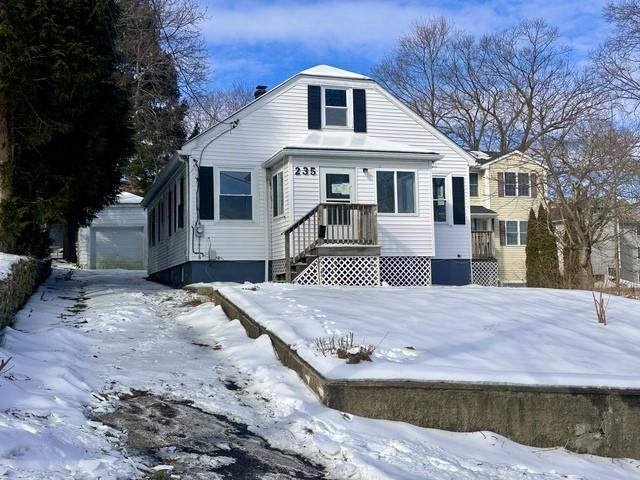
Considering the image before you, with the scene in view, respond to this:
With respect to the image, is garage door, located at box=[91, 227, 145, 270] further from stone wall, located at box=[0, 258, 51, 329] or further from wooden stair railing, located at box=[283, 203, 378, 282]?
stone wall, located at box=[0, 258, 51, 329]

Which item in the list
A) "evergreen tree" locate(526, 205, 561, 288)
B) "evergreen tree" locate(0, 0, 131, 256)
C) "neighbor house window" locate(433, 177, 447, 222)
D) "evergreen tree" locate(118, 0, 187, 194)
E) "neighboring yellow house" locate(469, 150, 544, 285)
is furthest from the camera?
"neighboring yellow house" locate(469, 150, 544, 285)

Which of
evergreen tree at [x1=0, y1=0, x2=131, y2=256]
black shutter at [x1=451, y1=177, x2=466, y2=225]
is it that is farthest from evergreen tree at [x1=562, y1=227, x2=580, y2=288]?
evergreen tree at [x1=0, y1=0, x2=131, y2=256]

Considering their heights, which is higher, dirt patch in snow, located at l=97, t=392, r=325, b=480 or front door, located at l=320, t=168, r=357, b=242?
front door, located at l=320, t=168, r=357, b=242

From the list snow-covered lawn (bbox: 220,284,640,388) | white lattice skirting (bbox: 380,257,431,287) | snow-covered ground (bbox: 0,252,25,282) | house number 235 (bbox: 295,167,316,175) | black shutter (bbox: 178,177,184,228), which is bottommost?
snow-covered lawn (bbox: 220,284,640,388)

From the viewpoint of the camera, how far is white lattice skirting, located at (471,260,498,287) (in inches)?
918

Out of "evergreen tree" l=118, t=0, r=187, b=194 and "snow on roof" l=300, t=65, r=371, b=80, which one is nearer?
"snow on roof" l=300, t=65, r=371, b=80

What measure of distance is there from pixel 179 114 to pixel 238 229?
43.8 feet

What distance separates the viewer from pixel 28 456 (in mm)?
3883

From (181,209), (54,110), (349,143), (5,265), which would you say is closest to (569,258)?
(349,143)

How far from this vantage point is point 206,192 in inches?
642

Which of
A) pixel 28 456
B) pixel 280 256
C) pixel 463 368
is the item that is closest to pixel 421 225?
pixel 280 256

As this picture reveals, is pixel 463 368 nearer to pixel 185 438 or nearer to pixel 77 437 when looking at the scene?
pixel 185 438

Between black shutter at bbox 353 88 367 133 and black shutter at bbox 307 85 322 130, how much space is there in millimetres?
972

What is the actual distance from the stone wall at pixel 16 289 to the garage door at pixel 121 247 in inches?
762
